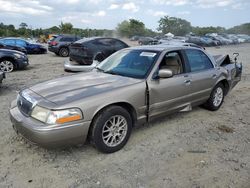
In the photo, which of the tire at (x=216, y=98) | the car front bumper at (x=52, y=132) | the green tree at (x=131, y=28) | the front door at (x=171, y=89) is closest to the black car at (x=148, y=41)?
the tire at (x=216, y=98)

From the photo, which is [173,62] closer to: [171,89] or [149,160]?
[171,89]

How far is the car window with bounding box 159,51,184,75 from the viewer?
4.45 meters

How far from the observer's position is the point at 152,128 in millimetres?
4582

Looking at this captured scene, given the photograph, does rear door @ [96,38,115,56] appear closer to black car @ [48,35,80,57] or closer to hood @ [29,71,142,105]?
black car @ [48,35,80,57]

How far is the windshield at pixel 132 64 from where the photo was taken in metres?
4.21

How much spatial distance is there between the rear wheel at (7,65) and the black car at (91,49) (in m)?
2.48

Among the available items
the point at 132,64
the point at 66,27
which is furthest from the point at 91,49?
the point at 66,27

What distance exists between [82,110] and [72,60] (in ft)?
24.2

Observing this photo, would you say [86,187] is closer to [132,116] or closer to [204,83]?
[132,116]

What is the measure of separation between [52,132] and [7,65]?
8472 millimetres

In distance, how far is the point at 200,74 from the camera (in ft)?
16.3

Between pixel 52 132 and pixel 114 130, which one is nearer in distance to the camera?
pixel 52 132

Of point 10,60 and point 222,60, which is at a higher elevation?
point 222,60

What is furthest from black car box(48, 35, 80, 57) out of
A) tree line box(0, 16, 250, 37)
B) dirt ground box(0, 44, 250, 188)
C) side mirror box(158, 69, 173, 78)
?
tree line box(0, 16, 250, 37)
